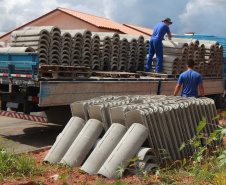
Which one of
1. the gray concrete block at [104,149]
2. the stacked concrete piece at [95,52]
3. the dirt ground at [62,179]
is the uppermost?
the stacked concrete piece at [95,52]

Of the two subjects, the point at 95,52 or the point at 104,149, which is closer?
the point at 104,149

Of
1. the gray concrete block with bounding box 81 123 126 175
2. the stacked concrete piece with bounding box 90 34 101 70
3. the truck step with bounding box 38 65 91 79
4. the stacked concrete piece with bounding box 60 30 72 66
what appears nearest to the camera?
the gray concrete block with bounding box 81 123 126 175

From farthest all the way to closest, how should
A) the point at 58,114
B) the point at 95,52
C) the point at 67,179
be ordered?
the point at 95,52, the point at 58,114, the point at 67,179

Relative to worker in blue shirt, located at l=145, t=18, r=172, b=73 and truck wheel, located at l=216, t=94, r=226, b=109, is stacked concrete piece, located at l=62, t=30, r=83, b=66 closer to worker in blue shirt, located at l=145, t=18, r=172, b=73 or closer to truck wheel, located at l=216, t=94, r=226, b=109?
worker in blue shirt, located at l=145, t=18, r=172, b=73

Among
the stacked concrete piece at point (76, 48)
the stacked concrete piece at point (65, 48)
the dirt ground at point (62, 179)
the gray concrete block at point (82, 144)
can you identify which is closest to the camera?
the dirt ground at point (62, 179)

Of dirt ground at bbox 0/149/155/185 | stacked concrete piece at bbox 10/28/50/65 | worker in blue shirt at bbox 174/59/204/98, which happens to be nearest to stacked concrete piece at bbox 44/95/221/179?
dirt ground at bbox 0/149/155/185

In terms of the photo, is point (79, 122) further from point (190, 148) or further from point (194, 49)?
point (194, 49)

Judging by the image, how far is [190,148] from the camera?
21.4ft

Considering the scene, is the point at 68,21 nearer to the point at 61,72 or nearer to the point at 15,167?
the point at 61,72

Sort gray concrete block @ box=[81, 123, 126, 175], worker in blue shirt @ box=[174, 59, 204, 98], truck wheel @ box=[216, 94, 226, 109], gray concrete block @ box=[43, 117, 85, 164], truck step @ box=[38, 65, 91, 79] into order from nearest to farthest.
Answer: gray concrete block @ box=[81, 123, 126, 175]
gray concrete block @ box=[43, 117, 85, 164]
truck step @ box=[38, 65, 91, 79]
worker in blue shirt @ box=[174, 59, 204, 98]
truck wheel @ box=[216, 94, 226, 109]

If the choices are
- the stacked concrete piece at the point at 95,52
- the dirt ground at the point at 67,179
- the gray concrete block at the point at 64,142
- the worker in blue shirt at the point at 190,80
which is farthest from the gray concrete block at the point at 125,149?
the stacked concrete piece at the point at 95,52

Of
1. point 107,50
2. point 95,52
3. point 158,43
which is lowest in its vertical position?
point 95,52

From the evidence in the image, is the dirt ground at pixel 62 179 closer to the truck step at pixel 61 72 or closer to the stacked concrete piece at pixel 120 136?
the stacked concrete piece at pixel 120 136

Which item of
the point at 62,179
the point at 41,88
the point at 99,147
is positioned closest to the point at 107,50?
the point at 41,88
